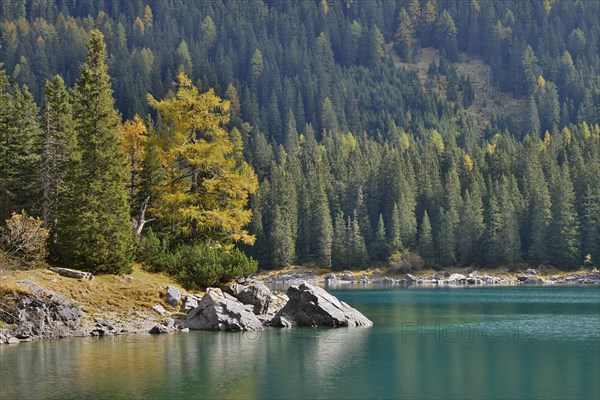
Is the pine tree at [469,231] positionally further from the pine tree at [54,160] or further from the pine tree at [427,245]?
the pine tree at [54,160]

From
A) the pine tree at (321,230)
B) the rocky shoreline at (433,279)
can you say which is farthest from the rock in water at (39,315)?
the pine tree at (321,230)

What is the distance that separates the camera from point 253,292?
184ft

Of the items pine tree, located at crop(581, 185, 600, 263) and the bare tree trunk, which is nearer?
the bare tree trunk

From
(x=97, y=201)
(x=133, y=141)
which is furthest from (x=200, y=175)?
(x=133, y=141)

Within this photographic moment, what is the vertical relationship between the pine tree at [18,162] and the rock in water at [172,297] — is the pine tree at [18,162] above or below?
above

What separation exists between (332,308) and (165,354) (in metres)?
17.8

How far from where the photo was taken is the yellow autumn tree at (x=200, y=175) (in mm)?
60500

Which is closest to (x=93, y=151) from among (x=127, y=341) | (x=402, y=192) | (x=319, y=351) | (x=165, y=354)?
(x=127, y=341)

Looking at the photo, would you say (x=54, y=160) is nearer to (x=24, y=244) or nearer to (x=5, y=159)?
(x=5, y=159)

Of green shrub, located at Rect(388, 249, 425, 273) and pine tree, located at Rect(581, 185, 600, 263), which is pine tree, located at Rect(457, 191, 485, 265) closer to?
green shrub, located at Rect(388, 249, 425, 273)

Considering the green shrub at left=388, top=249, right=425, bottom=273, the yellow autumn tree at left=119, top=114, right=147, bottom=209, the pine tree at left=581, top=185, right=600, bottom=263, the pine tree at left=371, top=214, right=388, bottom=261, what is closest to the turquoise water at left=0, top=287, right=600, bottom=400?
the yellow autumn tree at left=119, top=114, right=147, bottom=209

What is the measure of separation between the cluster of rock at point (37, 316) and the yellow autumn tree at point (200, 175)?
15370mm

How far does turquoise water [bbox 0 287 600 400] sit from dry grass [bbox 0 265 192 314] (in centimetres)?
406

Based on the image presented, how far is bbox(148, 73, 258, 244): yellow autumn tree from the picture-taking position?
60.5 metres
